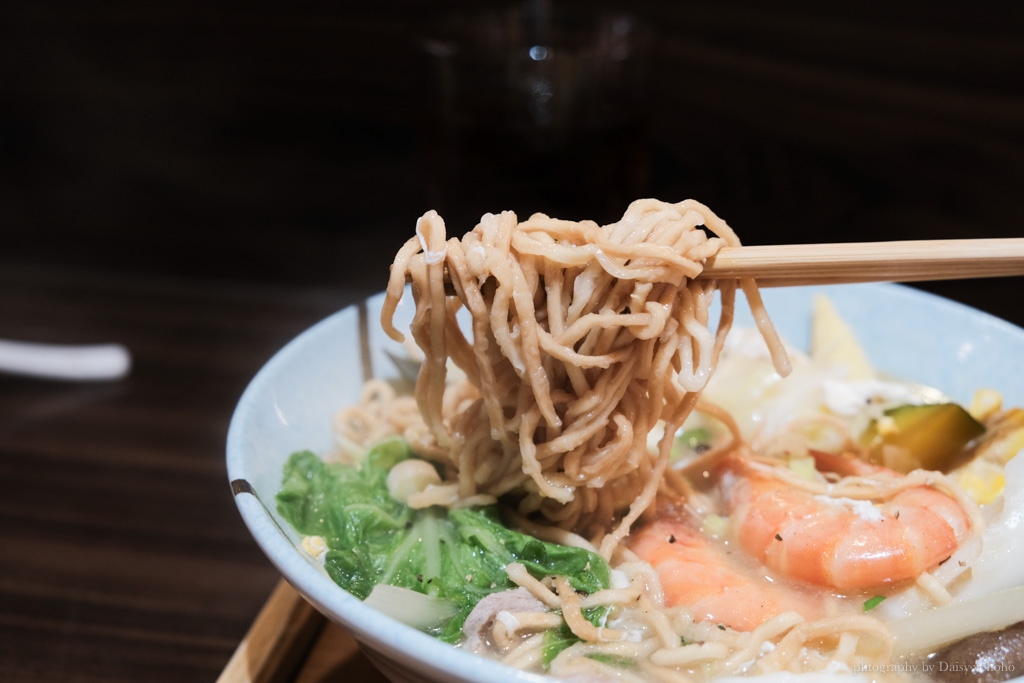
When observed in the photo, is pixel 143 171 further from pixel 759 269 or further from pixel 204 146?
pixel 759 269

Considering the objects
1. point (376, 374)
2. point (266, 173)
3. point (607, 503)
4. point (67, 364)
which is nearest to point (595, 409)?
point (607, 503)

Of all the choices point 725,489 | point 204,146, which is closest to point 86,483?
point 725,489

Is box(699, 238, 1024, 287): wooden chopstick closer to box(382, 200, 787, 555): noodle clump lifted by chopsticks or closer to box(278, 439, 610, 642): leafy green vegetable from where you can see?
box(382, 200, 787, 555): noodle clump lifted by chopsticks

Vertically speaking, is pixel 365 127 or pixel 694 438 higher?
pixel 365 127

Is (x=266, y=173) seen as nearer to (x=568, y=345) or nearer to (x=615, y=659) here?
(x=568, y=345)

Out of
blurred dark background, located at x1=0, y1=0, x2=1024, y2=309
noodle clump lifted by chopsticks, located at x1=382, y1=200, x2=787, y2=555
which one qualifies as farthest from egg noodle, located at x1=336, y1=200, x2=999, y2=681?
blurred dark background, located at x1=0, y1=0, x2=1024, y2=309

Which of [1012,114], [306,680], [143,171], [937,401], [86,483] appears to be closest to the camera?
[306,680]
